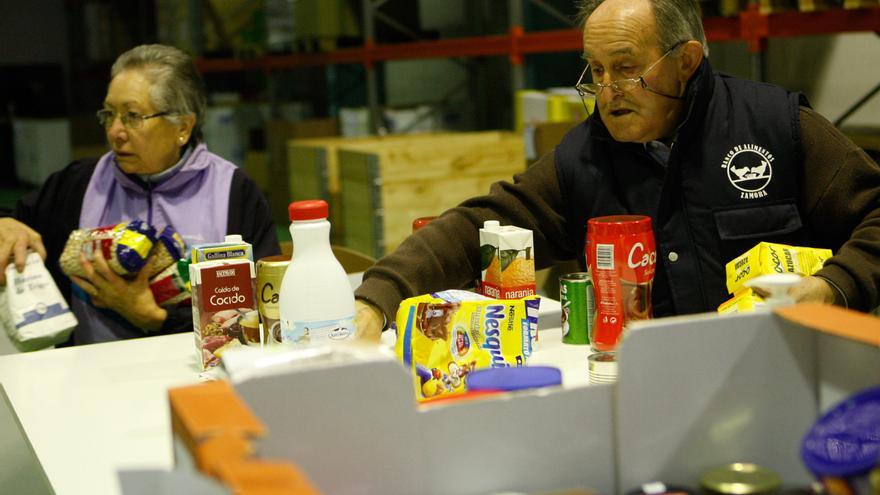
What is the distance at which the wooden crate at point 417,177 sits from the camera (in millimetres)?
5340

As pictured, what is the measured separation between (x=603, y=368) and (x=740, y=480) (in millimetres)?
641

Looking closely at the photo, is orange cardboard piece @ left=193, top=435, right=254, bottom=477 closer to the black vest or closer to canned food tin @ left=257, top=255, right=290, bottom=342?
canned food tin @ left=257, top=255, right=290, bottom=342

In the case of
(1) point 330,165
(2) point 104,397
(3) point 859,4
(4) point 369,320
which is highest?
(3) point 859,4

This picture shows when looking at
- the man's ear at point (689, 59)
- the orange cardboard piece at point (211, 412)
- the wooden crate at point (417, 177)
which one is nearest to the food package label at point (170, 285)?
the man's ear at point (689, 59)

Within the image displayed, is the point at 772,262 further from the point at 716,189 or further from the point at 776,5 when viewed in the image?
the point at 776,5

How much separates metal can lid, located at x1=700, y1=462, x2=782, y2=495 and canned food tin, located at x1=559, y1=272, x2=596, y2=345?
3.12ft

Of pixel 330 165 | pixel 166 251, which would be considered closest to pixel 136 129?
pixel 166 251

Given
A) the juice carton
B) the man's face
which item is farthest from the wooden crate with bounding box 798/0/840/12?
the juice carton

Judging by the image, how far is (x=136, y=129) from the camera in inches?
116

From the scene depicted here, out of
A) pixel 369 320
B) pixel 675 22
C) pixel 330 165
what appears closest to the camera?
pixel 369 320

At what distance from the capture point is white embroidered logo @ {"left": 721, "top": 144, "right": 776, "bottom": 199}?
7.46 ft

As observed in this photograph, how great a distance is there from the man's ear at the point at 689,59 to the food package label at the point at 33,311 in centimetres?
150

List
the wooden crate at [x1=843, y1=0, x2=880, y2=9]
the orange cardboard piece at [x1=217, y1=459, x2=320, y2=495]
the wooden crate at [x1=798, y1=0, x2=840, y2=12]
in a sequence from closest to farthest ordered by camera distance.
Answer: the orange cardboard piece at [x1=217, y1=459, x2=320, y2=495] < the wooden crate at [x1=843, y1=0, x2=880, y2=9] < the wooden crate at [x1=798, y1=0, x2=840, y2=12]

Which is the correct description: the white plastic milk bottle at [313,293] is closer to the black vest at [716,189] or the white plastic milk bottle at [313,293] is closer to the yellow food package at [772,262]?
the yellow food package at [772,262]
